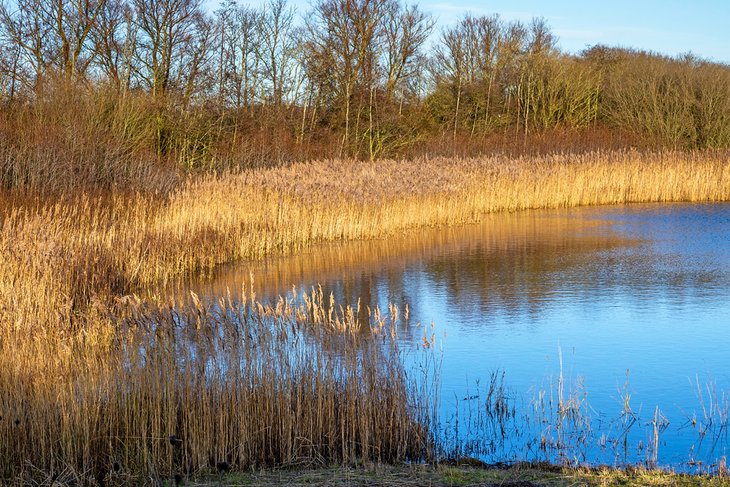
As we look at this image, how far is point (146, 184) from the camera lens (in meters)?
14.7

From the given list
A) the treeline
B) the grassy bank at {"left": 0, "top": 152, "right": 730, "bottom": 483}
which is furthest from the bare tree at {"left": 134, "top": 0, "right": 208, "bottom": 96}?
the grassy bank at {"left": 0, "top": 152, "right": 730, "bottom": 483}

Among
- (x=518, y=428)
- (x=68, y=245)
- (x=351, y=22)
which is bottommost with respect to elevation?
(x=518, y=428)

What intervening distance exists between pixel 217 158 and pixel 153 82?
13.4 feet

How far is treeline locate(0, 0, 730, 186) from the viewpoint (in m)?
17.8

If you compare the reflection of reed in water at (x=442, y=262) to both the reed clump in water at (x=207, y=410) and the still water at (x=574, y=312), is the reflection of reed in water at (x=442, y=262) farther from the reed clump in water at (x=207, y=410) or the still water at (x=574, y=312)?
the reed clump in water at (x=207, y=410)

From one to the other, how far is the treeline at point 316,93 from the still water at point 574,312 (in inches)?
228

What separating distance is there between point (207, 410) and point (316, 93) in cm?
2326

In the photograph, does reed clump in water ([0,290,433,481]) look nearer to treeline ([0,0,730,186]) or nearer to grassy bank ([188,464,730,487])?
grassy bank ([188,464,730,487])

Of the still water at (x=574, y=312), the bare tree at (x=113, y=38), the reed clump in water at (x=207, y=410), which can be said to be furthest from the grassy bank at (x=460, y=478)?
the bare tree at (x=113, y=38)

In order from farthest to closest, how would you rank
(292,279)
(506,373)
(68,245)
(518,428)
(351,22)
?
(351,22) < (292,279) < (68,245) < (506,373) < (518,428)

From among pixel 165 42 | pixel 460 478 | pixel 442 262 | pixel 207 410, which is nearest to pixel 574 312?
pixel 442 262

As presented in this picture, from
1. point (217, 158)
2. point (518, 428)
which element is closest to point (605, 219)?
point (217, 158)

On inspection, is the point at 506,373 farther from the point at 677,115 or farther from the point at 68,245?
the point at 677,115

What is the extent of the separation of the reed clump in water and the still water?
2.03 feet
